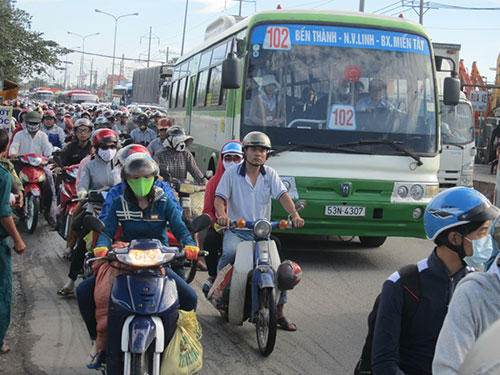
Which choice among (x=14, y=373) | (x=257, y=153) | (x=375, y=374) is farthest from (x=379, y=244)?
(x=375, y=374)

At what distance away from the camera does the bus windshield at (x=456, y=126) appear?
18.4 m

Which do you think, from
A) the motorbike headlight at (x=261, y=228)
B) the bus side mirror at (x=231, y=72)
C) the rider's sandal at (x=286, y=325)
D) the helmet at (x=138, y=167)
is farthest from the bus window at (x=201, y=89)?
the helmet at (x=138, y=167)

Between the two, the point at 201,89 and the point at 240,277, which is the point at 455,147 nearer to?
the point at 201,89

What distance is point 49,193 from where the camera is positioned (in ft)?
40.6

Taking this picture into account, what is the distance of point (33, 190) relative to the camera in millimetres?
11758

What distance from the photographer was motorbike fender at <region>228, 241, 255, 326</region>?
6.29 m

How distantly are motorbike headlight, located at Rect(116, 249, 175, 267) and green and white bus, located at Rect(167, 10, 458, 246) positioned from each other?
202 inches

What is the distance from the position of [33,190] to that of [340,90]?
5.09 m

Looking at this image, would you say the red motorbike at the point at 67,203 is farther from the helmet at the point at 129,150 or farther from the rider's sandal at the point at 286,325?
the rider's sandal at the point at 286,325

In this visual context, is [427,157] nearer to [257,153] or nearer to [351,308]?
[351,308]

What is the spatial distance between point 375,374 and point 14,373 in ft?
10.9

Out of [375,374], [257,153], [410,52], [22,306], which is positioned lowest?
[22,306]

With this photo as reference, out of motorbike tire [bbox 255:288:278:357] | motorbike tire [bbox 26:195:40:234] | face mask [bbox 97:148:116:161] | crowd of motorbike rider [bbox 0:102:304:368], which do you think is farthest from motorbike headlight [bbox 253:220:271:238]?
motorbike tire [bbox 26:195:40:234]

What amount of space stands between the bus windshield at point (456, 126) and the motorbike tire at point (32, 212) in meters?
10.5
